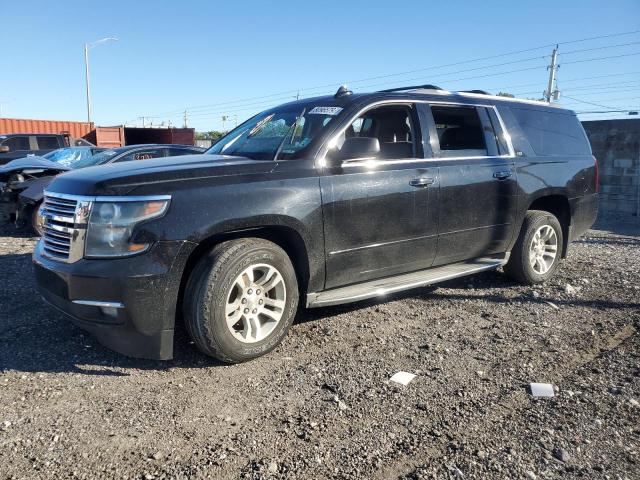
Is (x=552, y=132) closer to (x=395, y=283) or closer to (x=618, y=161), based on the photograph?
(x=395, y=283)

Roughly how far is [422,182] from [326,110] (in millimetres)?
1025

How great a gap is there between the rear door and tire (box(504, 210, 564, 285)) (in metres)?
0.31

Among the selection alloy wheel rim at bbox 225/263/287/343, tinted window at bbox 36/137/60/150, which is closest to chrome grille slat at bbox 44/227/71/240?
alloy wheel rim at bbox 225/263/287/343

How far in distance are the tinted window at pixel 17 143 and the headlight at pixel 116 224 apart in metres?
15.0

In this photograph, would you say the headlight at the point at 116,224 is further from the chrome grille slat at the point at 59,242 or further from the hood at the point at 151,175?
the chrome grille slat at the point at 59,242

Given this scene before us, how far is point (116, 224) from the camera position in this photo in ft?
10.3

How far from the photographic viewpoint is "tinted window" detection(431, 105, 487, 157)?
469 cm

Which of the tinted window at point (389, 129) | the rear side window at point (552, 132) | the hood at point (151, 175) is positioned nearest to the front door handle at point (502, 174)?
the rear side window at point (552, 132)

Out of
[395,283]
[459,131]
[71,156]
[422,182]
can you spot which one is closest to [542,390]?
[395,283]

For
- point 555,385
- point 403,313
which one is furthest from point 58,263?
point 555,385

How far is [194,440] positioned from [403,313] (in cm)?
254

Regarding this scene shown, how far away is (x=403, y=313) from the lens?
4730 mm

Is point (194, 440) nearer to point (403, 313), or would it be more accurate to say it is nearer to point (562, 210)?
point (403, 313)

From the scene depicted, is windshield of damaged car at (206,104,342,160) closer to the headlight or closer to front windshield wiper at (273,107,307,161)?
front windshield wiper at (273,107,307,161)
